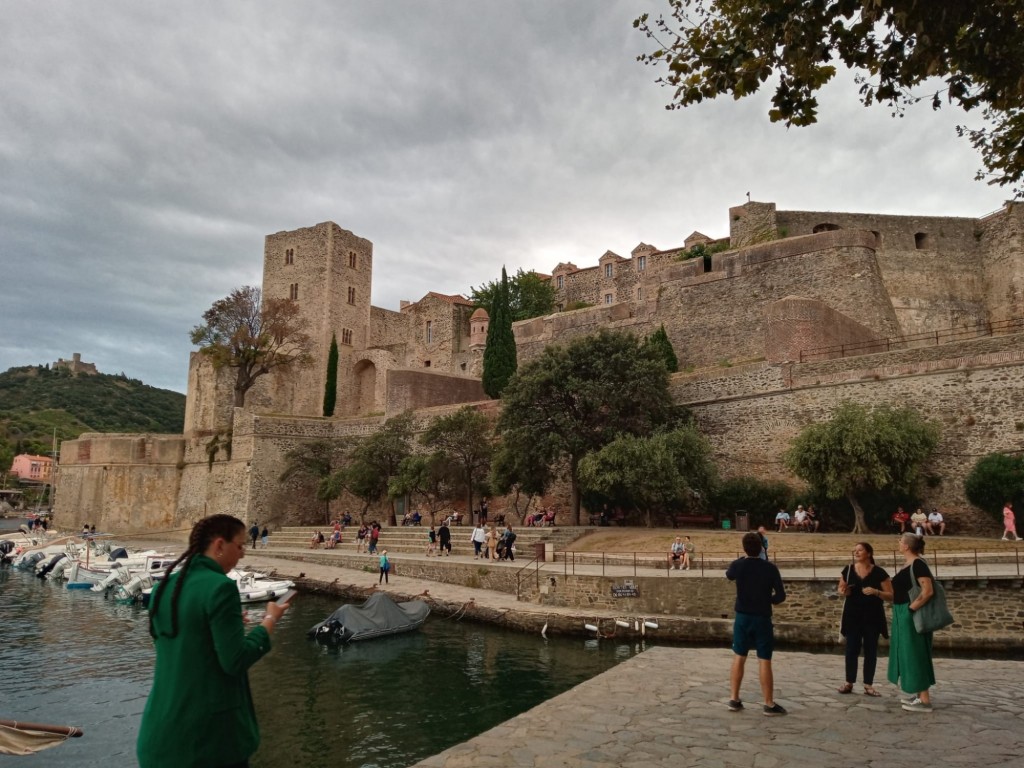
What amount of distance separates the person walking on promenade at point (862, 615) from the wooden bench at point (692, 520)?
18.9 m

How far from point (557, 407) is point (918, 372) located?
1206cm

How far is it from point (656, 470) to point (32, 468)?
98.4 metres

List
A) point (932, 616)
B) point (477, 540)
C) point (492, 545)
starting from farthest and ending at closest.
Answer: point (477, 540)
point (492, 545)
point (932, 616)

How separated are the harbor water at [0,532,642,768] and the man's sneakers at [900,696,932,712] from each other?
5459 millimetres

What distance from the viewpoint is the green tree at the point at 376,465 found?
36.4 meters

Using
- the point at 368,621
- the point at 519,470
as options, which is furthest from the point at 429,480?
the point at 368,621

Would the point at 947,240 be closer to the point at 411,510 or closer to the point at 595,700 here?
the point at 411,510

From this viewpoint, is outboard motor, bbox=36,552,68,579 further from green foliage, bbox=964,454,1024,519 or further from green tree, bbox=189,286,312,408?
green foliage, bbox=964,454,1024,519

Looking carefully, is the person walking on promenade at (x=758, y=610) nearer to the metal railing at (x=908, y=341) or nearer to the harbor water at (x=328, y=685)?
the harbor water at (x=328, y=685)

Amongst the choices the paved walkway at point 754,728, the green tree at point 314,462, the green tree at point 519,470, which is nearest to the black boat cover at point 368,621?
the paved walkway at point 754,728

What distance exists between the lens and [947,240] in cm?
3834

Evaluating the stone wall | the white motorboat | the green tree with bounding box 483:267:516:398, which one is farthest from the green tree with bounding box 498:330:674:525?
the stone wall

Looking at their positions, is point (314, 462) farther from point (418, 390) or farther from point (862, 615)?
point (862, 615)

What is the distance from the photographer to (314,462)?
41625mm
